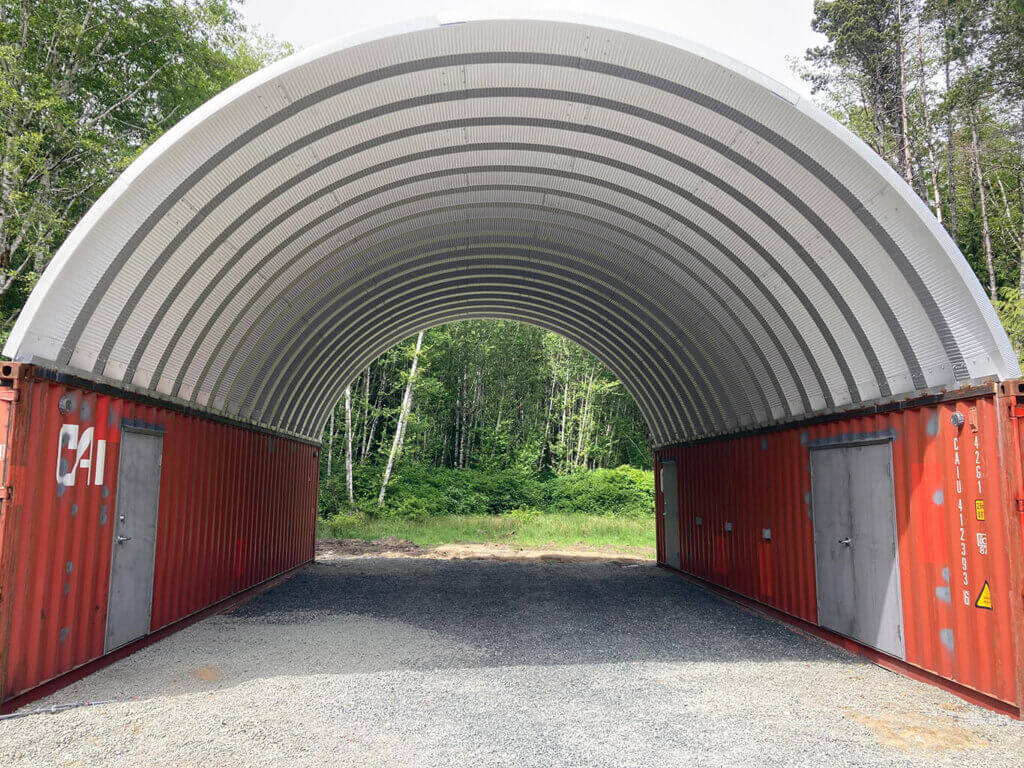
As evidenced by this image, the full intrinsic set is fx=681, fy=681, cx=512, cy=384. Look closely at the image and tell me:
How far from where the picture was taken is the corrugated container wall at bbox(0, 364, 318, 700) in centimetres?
549

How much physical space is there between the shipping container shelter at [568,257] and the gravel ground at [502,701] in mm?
637

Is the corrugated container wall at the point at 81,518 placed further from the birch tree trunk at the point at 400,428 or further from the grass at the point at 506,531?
the birch tree trunk at the point at 400,428

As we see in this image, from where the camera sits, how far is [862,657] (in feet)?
24.3

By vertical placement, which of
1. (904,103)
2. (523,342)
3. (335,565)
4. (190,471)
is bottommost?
(335,565)

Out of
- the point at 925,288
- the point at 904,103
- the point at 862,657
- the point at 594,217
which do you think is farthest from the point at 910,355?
the point at 904,103

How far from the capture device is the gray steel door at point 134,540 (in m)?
6.96

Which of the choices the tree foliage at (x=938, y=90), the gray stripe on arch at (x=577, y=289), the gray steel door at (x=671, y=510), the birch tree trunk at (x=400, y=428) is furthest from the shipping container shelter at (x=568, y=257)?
the birch tree trunk at (x=400, y=428)

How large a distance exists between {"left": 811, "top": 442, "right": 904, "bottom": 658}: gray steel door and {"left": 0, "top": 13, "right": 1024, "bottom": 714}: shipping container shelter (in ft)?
0.12

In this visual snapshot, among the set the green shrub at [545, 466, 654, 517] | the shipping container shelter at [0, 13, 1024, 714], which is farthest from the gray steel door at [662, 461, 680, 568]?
the green shrub at [545, 466, 654, 517]

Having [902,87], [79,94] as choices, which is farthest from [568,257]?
Result: [902,87]

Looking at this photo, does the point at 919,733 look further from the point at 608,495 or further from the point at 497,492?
the point at 497,492

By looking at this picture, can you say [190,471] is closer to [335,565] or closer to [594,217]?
[594,217]

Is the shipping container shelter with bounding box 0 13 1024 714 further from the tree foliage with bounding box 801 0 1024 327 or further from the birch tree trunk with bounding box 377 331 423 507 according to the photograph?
the birch tree trunk with bounding box 377 331 423 507

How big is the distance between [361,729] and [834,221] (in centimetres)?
Result: 658
